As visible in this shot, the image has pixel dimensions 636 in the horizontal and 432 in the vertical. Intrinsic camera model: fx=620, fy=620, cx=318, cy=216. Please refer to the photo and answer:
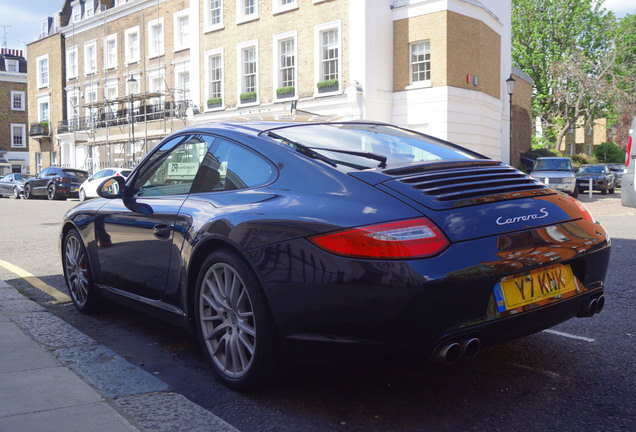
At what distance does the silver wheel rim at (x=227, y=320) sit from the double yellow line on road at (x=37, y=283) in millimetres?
2680

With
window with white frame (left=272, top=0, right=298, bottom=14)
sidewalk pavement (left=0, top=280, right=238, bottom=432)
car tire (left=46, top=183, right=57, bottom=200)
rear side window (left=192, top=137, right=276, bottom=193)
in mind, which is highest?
window with white frame (left=272, top=0, right=298, bottom=14)

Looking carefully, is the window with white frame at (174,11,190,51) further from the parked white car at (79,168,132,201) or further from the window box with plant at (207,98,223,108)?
the parked white car at (79,168,132,201)

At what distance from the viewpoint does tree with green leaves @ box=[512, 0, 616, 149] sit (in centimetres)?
4209

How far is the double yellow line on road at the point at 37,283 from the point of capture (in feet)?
18.6

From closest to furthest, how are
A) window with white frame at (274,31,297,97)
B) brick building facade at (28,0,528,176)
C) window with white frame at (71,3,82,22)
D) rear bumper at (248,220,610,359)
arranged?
rear bumper at (248,220,610,359), brick building facade at (28,0,528,176), window with white frame at (274,31,297,97), window with white frame at (71,3,82,22)

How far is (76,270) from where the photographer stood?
4.99 meters

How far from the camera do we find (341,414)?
293cm

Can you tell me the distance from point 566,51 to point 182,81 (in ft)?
86.8

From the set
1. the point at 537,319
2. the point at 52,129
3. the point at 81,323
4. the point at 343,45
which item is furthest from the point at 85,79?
the point at 537,319

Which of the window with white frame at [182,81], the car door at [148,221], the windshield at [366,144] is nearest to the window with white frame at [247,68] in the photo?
the window with white frame at [182,81]

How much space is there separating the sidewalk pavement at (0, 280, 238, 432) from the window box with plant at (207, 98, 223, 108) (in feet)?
92.2

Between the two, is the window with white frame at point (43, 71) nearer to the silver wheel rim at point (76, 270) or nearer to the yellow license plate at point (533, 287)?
the silver wheel rim at point (76, 270)

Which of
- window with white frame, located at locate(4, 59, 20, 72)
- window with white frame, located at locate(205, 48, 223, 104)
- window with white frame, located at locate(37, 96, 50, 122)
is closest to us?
window with white frame, located at locate(205, 48, 223, 104)

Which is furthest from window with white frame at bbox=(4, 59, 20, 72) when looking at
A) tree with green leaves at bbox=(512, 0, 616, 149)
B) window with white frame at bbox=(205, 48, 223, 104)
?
tree with green leaves at bbox=(512, 0, 616, 149)
